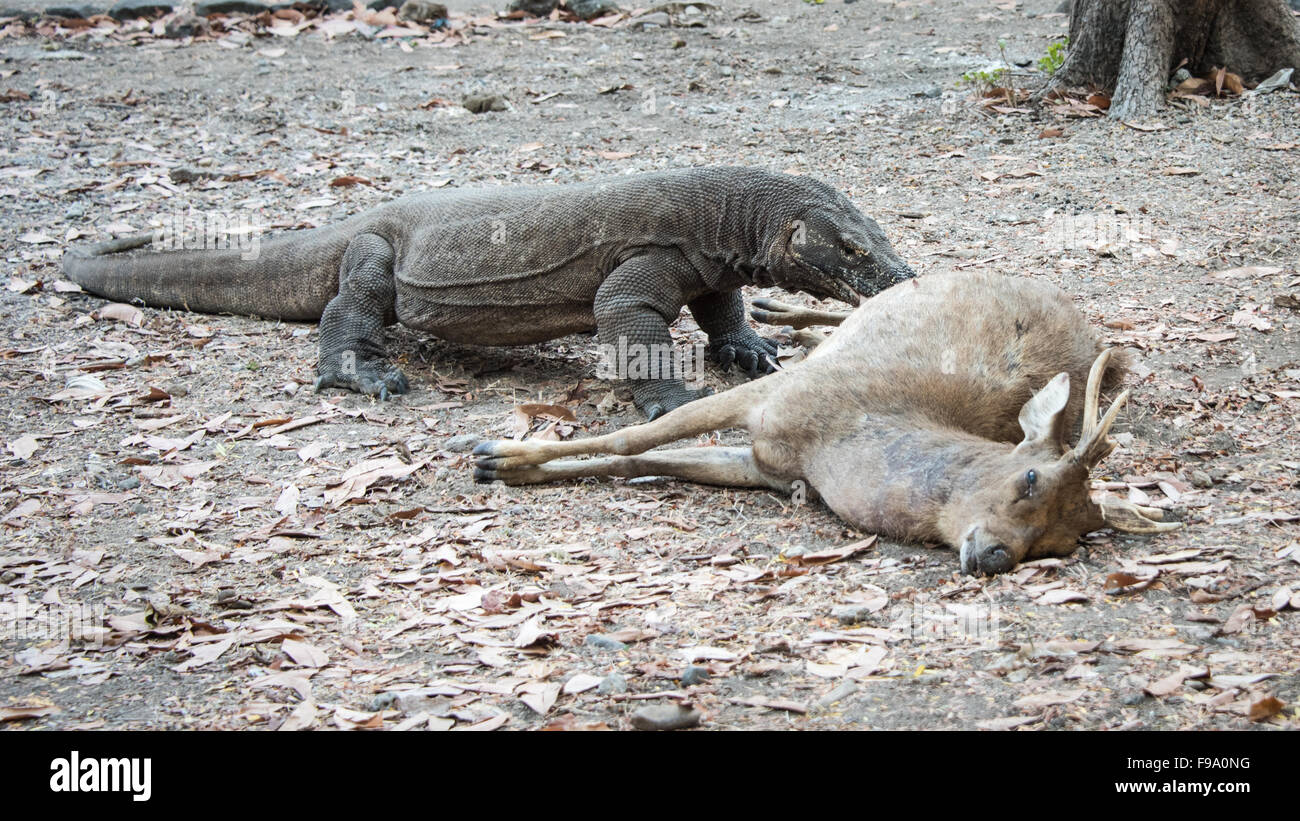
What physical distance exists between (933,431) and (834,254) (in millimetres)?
1662

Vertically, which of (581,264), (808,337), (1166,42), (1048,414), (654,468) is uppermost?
(1166,42)

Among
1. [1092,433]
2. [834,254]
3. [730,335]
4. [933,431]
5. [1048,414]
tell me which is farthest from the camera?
[730,335]

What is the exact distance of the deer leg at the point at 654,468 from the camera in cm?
451

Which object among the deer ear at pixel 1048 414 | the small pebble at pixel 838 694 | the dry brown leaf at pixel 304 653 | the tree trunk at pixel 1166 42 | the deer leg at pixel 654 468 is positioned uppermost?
the tree trunk at pixel 1166 42

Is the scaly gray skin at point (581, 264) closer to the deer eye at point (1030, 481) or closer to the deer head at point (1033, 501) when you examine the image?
the deer head at point (1033, 501)

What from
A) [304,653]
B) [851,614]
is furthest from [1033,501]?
[304,653]

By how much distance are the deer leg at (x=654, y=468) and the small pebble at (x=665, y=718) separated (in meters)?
1.70

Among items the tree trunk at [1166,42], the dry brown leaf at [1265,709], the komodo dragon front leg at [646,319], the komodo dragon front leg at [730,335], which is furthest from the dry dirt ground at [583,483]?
the komodo dragon front leg at [730,335]

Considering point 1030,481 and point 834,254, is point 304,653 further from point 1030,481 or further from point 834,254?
point 834,254

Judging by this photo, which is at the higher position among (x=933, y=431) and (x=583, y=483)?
(x=933, y=431)

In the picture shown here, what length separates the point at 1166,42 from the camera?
329 inches

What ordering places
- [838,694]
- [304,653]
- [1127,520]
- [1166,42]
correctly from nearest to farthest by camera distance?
1. [838,694]
2. [304,653]
3. [1127,520]
4. [1166,42]

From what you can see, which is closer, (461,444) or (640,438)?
(640,438)

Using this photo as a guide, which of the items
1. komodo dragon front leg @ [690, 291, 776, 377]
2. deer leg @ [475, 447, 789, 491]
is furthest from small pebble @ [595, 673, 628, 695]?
komodo dragon front leg @ [690, 291, 776, 377]
